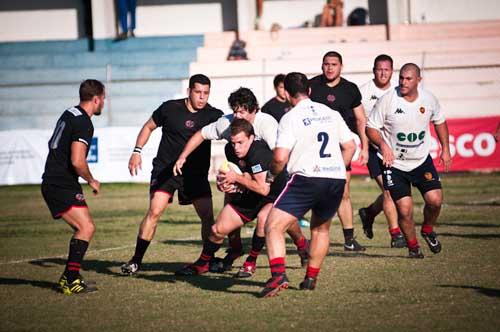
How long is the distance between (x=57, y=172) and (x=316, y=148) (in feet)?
8.89

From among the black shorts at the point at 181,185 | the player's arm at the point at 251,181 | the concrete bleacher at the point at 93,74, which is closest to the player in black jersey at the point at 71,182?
the player's arm at the point at 251,181

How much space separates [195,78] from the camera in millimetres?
10930

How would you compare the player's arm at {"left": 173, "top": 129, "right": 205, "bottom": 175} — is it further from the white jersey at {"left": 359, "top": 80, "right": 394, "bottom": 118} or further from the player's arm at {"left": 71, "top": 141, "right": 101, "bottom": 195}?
the white jersey at {"left": 359, "top": 80, "right": 394, "bottom": 118}

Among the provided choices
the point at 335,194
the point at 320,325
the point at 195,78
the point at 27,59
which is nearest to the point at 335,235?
the point at 195,78

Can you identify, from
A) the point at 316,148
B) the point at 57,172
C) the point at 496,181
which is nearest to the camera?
the point at 316,148

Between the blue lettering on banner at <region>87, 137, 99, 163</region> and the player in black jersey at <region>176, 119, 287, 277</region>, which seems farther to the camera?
the blue lettering on banner at <region>87, 137, 99, 163</region>

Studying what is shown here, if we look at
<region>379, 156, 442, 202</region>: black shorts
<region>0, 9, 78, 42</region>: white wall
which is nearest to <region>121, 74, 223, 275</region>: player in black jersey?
<region>379, 156, 442, 202</region>: black shorts

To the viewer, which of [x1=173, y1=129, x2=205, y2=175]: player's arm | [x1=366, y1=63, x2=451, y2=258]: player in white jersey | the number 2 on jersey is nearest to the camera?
the number 2 on jersey

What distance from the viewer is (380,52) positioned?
29.4 metres

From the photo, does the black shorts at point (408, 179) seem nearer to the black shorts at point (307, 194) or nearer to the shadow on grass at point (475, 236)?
the shadow on grass at point (475, 236)

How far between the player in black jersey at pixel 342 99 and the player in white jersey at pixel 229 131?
5.09 feet

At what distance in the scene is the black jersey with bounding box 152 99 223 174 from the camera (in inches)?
443

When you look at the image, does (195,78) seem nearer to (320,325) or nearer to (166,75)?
(320,325)

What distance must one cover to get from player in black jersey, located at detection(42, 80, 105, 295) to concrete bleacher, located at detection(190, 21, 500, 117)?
1693 cm
